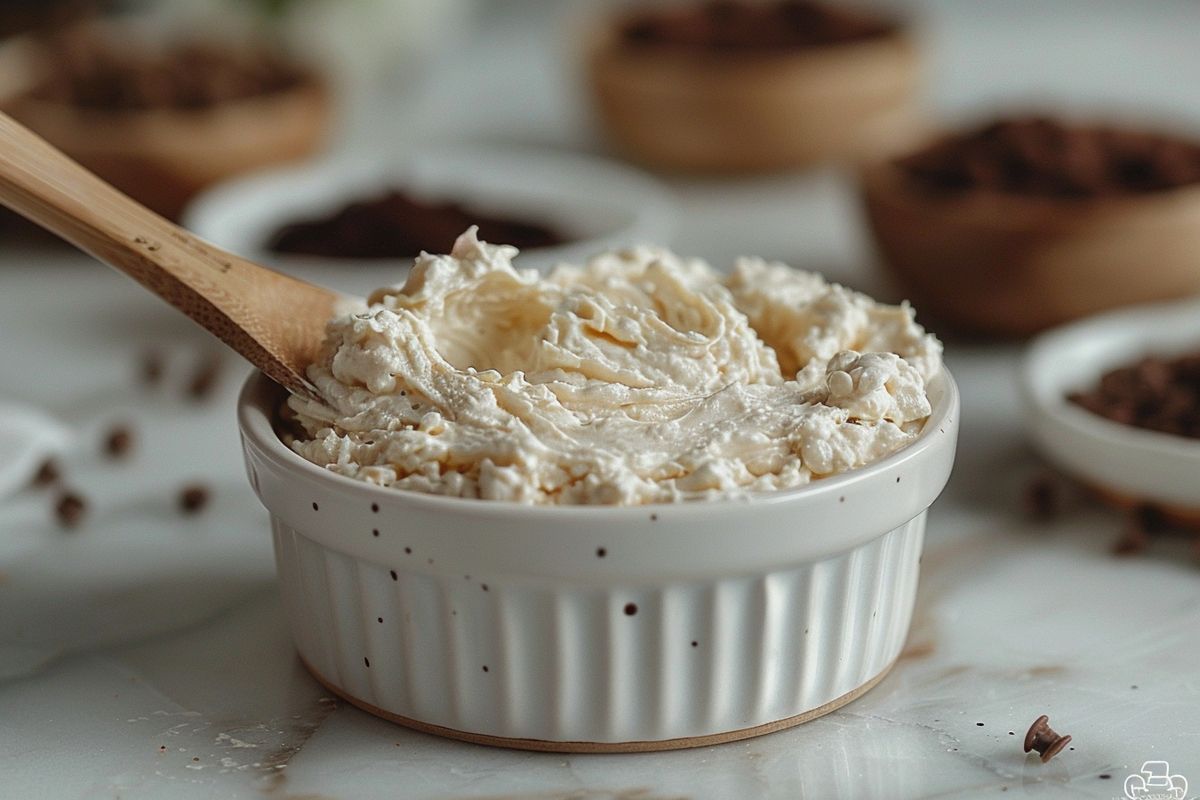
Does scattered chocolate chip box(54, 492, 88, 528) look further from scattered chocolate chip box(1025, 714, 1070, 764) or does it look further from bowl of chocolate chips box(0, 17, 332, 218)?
scattered chocolate chip box(1025, 714, 1070, 764)

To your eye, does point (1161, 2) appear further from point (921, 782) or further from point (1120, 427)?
point (921, 782)

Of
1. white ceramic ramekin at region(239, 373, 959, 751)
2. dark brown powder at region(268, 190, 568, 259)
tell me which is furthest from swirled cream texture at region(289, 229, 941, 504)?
dark brown powder at region(268, 190, 568, 259)

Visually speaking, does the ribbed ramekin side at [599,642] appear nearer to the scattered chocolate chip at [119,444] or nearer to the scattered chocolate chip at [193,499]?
the scattered chocolate chip at [193,499]

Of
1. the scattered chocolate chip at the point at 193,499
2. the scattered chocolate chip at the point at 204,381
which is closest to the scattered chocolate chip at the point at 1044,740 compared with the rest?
the scattered chocolate chip at the point at 193,499

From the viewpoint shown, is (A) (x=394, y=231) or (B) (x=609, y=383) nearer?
(B) (x=609, y=383)

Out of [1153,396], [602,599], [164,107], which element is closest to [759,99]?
[164,107]

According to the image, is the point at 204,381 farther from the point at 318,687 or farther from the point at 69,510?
the point at 318,687
